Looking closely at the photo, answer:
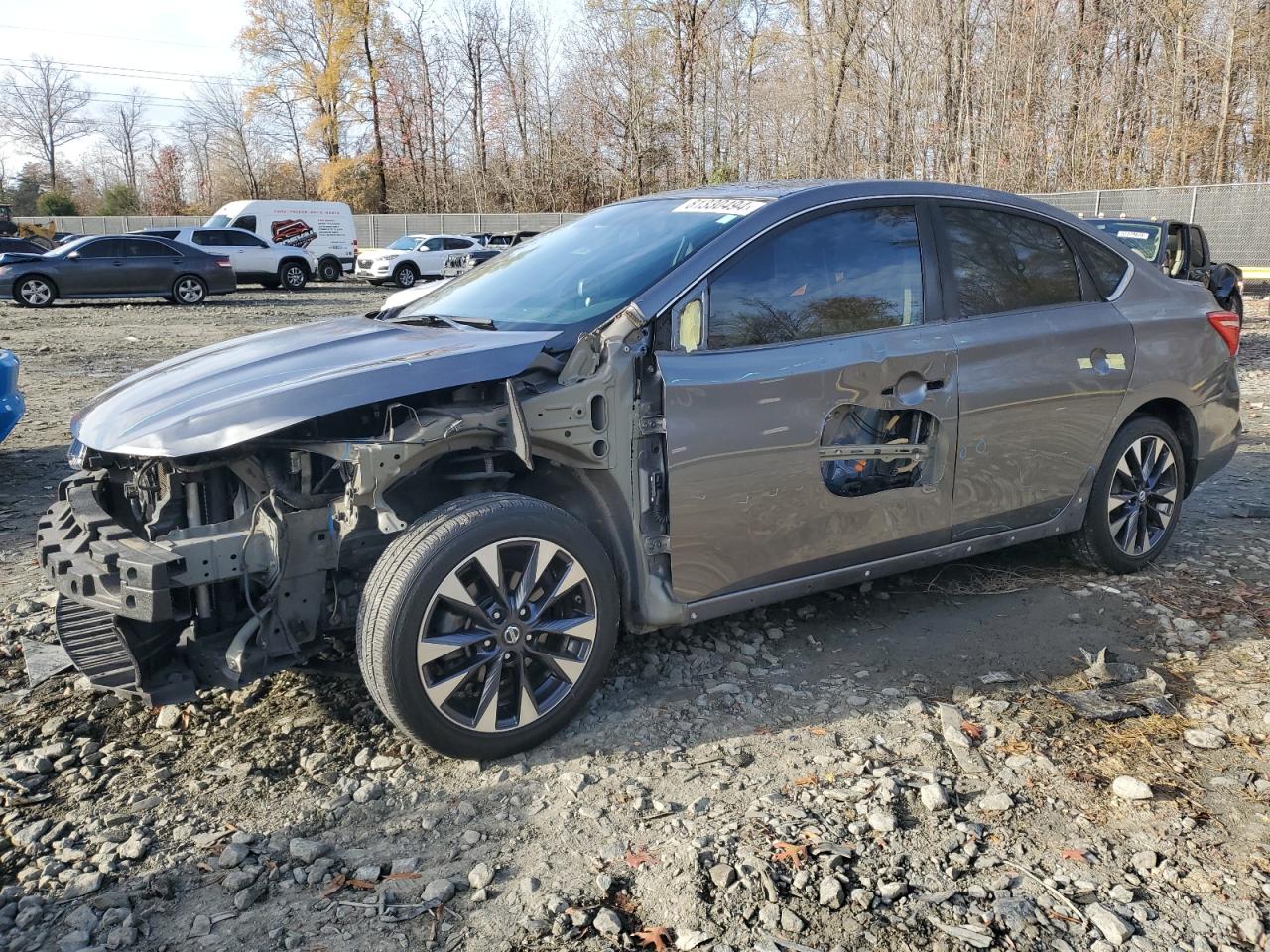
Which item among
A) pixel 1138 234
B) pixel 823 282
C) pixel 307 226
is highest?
pixel 307 226

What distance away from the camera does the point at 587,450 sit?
3270mm

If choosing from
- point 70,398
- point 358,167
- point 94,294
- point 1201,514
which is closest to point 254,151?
point 358,167

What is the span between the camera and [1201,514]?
5953 mm

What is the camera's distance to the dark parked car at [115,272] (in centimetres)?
1869

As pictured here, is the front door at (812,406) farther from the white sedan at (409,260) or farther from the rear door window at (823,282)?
the white sedan at (409,260)

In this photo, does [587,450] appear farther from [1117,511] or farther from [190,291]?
[190,291]

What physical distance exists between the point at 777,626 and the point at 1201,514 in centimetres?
321

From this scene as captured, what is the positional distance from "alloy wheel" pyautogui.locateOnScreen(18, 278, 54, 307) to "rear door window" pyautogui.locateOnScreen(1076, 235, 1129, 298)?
→ 19.3m

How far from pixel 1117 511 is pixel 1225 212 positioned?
22.5 metres

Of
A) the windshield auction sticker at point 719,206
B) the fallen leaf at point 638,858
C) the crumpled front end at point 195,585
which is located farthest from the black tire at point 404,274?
the fallen leaf at point 638,858

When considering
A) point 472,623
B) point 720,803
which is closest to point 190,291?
point 472,623

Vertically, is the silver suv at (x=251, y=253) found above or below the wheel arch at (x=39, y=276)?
above

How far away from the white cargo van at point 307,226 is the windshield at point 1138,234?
72.2ft

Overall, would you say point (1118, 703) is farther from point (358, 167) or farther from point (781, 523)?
point (358, 167)
